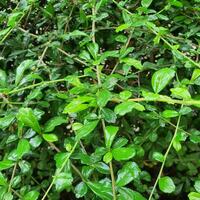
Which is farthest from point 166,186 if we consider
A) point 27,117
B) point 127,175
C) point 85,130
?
point 27,117

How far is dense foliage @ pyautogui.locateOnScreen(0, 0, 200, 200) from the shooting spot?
74 centimetres

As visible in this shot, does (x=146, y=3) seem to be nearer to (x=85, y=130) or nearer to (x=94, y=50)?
(x=94, y=50)

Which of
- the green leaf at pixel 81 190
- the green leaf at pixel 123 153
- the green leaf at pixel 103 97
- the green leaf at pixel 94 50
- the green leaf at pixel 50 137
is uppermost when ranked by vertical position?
the green leaf at pixel 103 97

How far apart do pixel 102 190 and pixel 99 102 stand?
0.15 meters

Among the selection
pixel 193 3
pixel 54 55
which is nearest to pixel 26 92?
pixel 54 55

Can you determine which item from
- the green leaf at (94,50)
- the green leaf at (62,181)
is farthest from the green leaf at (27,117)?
the green leaf at (94,50)

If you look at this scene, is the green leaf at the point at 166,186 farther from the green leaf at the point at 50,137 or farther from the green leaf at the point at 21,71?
the green leaf at the point at 21,71

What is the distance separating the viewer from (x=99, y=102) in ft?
2.38

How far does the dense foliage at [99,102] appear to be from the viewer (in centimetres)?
74

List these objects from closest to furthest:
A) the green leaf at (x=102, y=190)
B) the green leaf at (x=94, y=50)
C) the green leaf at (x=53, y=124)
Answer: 1. the green leaf at (x=102, y=190)
2. the green leaf at (x=53, y=124)
3. the green leaf at (x=94, y=50)

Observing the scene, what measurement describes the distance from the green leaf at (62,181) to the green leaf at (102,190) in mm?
44

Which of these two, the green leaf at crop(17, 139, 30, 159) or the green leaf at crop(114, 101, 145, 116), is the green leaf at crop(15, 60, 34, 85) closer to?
the green leaf at crop(17, 139, 30, 159)

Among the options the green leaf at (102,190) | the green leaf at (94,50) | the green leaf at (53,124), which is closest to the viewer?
the green leaf at (102,190)

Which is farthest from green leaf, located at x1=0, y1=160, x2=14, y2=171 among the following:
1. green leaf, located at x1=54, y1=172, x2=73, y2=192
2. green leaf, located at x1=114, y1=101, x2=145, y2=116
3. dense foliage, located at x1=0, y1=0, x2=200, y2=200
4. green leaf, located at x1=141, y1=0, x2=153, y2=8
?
green leaf, located at x1=141, y1=0, x2=153, y2=8
